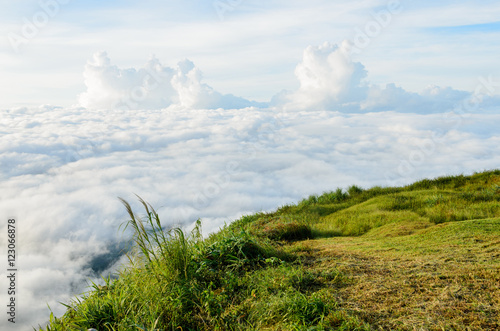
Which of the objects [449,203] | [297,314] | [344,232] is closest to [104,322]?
[297,314]

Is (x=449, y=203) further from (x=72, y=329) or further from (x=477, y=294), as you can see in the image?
(x=72, y=329)

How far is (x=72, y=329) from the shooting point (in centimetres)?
400

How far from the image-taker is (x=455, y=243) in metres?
5.62

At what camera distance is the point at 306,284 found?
4590 mm

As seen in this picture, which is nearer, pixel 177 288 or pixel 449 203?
pixel 177 288

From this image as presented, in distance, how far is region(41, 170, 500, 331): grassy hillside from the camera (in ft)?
12.1

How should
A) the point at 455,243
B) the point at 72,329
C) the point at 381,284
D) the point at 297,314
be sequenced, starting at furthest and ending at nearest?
the point at 455,243
the point at 381,284
the point at 72,329
the point at 297,314

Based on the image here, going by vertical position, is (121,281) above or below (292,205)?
below

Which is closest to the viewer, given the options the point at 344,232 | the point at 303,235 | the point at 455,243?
the point at 455,243

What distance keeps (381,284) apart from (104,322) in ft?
10.2

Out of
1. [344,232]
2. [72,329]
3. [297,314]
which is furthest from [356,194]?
[72,329]

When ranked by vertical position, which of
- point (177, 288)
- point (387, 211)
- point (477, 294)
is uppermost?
point (387, 211)

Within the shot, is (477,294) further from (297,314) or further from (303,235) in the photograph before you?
(303,235)

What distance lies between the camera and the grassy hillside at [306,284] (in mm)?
3695
